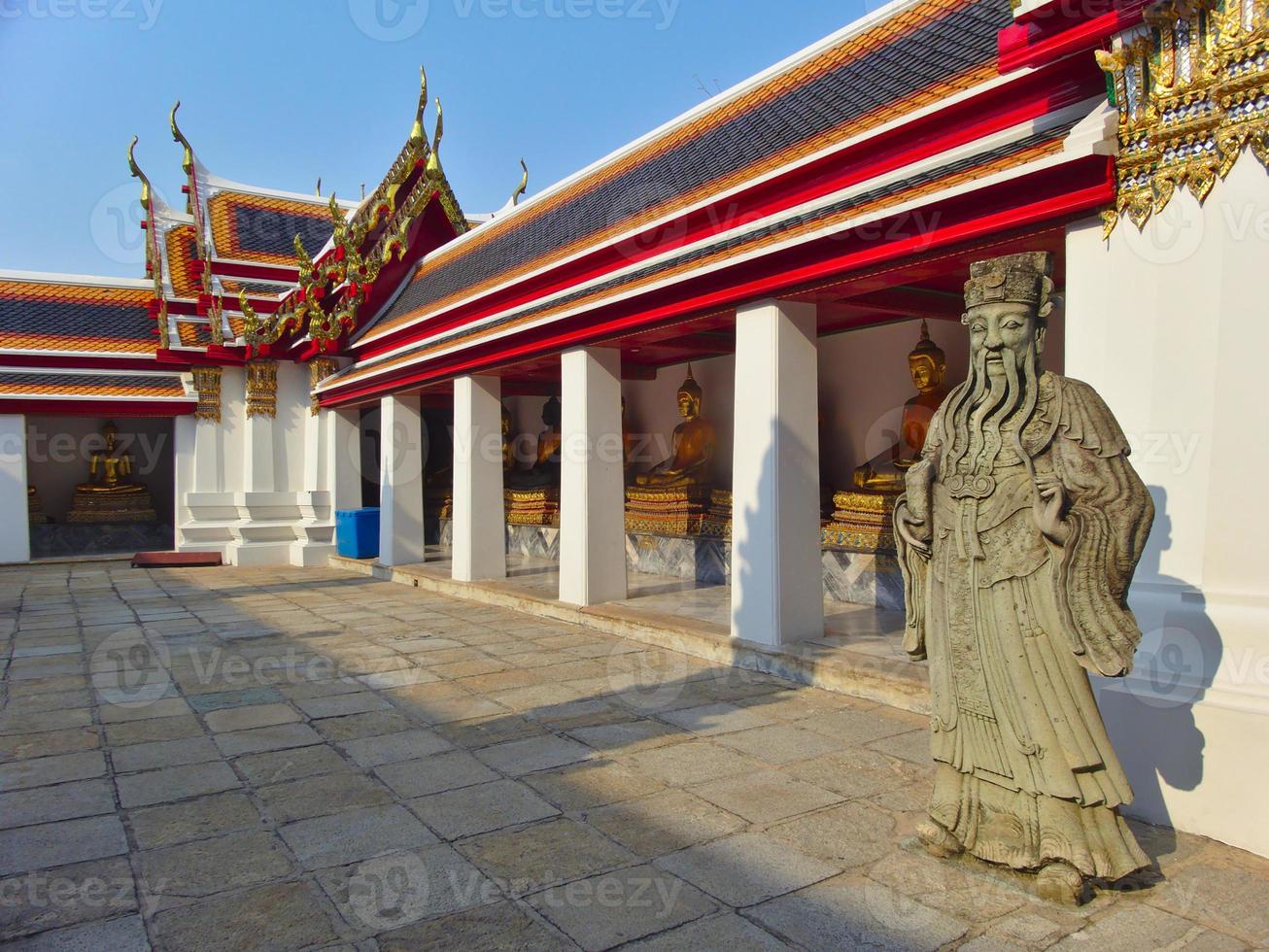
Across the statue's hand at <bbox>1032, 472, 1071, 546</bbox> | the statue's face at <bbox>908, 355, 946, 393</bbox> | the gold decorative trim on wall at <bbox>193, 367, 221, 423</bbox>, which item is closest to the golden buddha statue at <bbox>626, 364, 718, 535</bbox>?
the statue's face at <bbox>908, 355, 946, 393</bbox>

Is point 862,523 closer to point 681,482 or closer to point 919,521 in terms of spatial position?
point 681,482

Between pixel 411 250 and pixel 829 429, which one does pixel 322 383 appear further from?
pixel 829 429

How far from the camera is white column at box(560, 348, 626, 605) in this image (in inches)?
292

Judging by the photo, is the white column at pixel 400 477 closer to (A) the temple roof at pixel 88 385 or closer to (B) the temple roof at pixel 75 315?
(A) the temple roof at pixel 88 385

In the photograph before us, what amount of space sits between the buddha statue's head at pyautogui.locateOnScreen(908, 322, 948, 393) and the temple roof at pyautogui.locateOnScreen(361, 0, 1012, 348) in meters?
2.18

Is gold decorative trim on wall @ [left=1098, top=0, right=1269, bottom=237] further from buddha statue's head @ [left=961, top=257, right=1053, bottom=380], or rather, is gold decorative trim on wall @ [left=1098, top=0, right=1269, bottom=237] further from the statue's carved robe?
the statue's carved robe

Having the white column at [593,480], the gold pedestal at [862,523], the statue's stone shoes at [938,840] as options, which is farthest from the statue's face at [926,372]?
the statue's stone shoes at [938,840]

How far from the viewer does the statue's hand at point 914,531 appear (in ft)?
9.67

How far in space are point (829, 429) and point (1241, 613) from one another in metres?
5.53

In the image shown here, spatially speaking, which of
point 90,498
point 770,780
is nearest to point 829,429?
point 770,780

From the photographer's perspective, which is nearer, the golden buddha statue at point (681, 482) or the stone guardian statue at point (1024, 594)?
the stone guardian statue at point (1024, 594)

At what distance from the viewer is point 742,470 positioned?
5812mm

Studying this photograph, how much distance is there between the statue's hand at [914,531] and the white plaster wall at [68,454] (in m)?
18.3

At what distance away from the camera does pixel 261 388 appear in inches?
536
